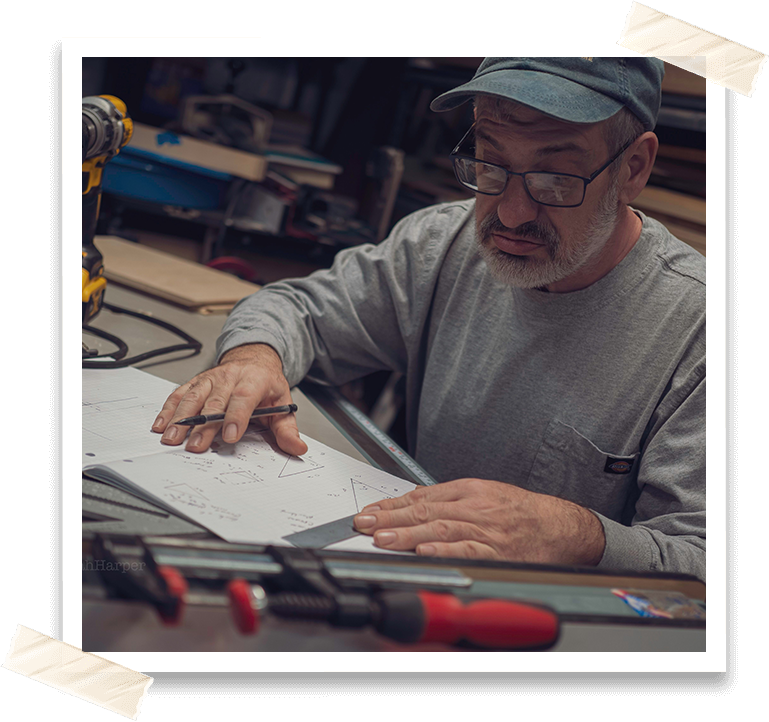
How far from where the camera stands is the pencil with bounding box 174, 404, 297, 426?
2.77ft

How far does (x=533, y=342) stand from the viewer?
1.09m

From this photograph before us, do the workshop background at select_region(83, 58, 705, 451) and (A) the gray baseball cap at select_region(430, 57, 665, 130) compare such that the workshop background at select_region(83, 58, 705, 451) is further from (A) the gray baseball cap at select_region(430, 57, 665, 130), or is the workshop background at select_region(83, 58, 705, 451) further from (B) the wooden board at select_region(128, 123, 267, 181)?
(A) the gray baseball cap at select_region(430, 57, 665, 130)

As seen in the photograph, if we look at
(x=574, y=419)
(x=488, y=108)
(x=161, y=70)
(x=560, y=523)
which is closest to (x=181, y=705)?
(x=560, y=523)

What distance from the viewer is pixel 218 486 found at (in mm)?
752

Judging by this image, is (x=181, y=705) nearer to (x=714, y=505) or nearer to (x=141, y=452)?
(x=141, y=452)

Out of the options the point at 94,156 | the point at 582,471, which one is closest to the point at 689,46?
the point at 582,471

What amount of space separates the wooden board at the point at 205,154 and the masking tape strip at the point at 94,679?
1300 mm

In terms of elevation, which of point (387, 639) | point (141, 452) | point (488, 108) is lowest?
point (387, 639)

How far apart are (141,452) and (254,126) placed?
1.53 metres

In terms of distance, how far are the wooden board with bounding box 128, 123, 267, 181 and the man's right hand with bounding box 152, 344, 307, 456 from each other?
93cm

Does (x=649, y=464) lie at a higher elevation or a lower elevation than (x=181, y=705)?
higher

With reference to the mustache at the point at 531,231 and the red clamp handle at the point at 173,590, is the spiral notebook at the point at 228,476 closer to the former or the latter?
the red clamp handle at the point at 173,590

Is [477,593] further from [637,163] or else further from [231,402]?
[637,163]

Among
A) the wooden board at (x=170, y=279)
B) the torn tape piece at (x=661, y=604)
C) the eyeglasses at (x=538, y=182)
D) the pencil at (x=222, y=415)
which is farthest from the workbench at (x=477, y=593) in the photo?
the wooden board at (x=170, y=279)
